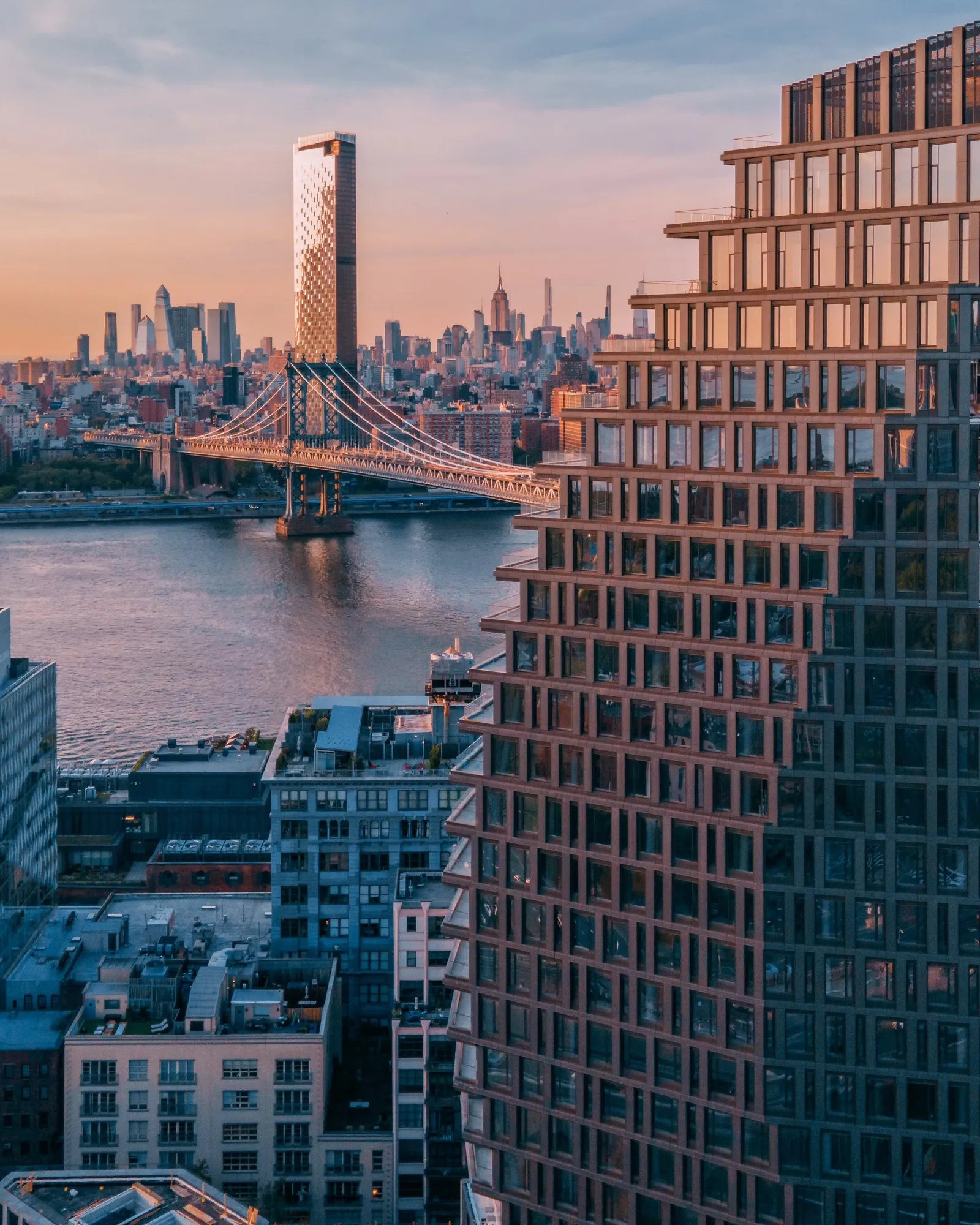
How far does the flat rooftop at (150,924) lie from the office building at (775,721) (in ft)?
12.4

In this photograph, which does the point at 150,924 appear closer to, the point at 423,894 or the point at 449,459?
the point at 423,894

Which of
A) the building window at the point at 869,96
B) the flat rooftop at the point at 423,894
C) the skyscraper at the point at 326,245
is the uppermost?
the skyscraper at the point at 326,245

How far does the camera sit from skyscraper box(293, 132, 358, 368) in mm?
52812

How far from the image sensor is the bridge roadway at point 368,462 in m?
25.6

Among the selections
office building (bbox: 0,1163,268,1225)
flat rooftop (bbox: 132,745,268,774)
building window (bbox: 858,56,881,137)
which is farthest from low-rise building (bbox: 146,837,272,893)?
building window (bbox: 858,56,881,137)

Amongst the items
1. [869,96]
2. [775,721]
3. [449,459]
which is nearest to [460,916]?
[775,721]

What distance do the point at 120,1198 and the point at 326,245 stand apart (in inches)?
1949

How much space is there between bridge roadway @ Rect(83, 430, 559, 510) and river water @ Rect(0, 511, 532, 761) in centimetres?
129

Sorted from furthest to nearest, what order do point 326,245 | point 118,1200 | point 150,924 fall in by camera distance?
point 326,245 → point 150,924 → point 118,1200

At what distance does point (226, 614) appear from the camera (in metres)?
23.2

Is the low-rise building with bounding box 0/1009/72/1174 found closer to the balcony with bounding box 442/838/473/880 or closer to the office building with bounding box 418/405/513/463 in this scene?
the balcony with bounding box 442/838/473/880

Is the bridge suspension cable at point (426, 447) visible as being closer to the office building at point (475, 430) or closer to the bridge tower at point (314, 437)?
the bridge tower at point (314, 437)

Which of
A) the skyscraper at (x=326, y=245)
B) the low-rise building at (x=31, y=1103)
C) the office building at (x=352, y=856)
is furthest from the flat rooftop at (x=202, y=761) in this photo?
the skyscraper at (x=326, y=245)

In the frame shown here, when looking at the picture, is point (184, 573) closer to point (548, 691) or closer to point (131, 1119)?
point (131, 1119)
